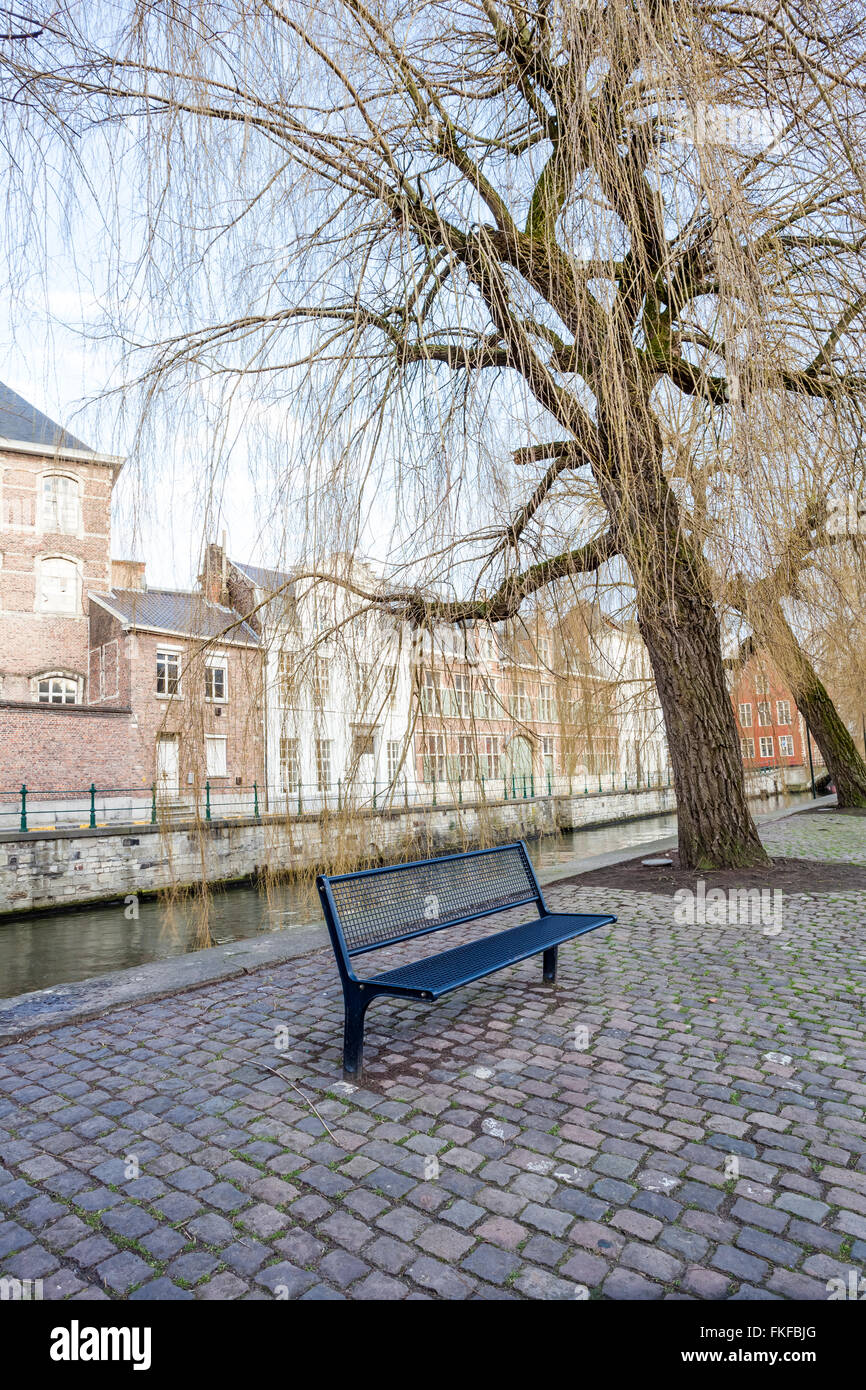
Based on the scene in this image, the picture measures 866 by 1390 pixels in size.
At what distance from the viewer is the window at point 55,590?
24.6 m

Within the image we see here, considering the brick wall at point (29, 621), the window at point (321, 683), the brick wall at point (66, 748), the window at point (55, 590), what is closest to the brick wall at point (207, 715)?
the window at point (321, 683)

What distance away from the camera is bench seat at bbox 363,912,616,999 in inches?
124

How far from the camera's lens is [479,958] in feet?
12.1

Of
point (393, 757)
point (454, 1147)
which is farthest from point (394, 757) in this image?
point (454, 1147)

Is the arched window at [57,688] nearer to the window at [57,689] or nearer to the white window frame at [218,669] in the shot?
the window at [57,689]

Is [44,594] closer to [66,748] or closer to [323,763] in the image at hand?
[66,748]

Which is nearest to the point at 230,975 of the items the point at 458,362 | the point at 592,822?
the point at 458,362

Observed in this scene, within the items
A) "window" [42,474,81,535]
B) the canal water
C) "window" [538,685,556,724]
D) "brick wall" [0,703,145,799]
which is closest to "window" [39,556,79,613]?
"brick wall" [0,703,145,799]

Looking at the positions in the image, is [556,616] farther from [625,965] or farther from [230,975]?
[230,975]

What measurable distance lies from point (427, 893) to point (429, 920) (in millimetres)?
157

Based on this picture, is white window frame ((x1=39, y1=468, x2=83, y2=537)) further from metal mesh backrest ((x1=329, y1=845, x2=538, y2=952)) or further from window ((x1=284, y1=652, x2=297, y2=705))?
metal mesh backrest ((x1=329, y1=845, x2=538, y2=952))

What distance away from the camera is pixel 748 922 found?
588 cm

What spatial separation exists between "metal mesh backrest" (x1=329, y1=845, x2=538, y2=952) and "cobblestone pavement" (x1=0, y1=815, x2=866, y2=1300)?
477 mm
